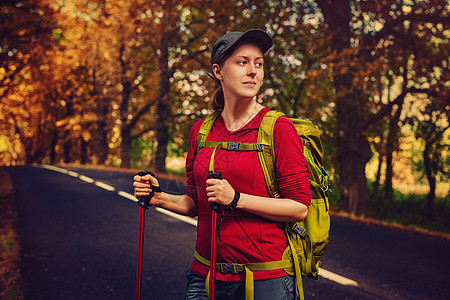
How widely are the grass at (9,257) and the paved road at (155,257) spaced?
0.43 feet

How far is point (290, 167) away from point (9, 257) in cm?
604

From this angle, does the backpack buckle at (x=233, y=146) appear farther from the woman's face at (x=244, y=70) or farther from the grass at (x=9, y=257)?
the grass at (x=9, y=257)

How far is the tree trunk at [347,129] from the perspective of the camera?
40.0ft

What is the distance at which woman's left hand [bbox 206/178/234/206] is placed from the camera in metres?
1.79

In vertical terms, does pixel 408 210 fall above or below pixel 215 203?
below

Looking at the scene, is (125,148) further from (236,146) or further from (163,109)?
(236,146)

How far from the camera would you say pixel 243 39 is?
2.04m

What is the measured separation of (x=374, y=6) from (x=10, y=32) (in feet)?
28.9

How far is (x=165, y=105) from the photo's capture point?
962 inches

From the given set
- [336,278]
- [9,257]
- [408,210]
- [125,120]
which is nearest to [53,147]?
[125,120]

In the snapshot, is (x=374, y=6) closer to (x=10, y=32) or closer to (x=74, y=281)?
(x=10, y=32)

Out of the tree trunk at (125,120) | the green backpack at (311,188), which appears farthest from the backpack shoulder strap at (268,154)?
the tree trunk at (125,120)

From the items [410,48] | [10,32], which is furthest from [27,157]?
[410,48]

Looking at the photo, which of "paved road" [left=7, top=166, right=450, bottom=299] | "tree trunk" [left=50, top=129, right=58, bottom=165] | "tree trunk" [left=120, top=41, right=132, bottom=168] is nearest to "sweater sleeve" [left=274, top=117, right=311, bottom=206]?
"paved road" [left=7, top=166, right=450, bottom=299]
